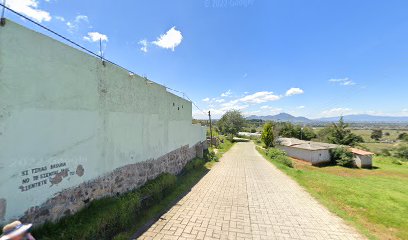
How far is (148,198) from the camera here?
7785 mm

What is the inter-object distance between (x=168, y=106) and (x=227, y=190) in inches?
201

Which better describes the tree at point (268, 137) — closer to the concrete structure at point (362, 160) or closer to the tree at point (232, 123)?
the concrete structure at point (362, 160)

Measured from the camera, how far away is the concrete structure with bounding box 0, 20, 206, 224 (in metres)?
3.81

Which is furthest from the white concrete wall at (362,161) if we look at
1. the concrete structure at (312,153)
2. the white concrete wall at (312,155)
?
the white concrete wall at (312,155)

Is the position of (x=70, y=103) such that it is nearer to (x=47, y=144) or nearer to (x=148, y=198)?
(x=47, y=144)

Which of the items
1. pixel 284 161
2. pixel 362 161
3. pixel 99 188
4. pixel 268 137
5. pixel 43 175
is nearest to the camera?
pixel 43 175

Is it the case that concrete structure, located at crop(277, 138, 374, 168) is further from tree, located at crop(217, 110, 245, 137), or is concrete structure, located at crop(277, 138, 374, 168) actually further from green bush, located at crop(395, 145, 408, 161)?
tree, located at crop(217, 110, 245, 137)

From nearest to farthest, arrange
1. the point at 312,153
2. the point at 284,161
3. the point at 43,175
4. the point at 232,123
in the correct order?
the point at 43,175 < the point at 284,161 < the point at 312,153 < the point at 232,123

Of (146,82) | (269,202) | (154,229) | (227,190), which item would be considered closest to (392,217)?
(269,202)

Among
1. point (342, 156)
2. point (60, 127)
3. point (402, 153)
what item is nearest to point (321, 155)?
point (342, 156)

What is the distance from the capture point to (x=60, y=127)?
479 cm

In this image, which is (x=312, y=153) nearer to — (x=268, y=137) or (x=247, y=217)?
(x=268, y=137)

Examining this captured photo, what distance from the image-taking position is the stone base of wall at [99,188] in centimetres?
→ 453

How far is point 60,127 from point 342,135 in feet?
173
